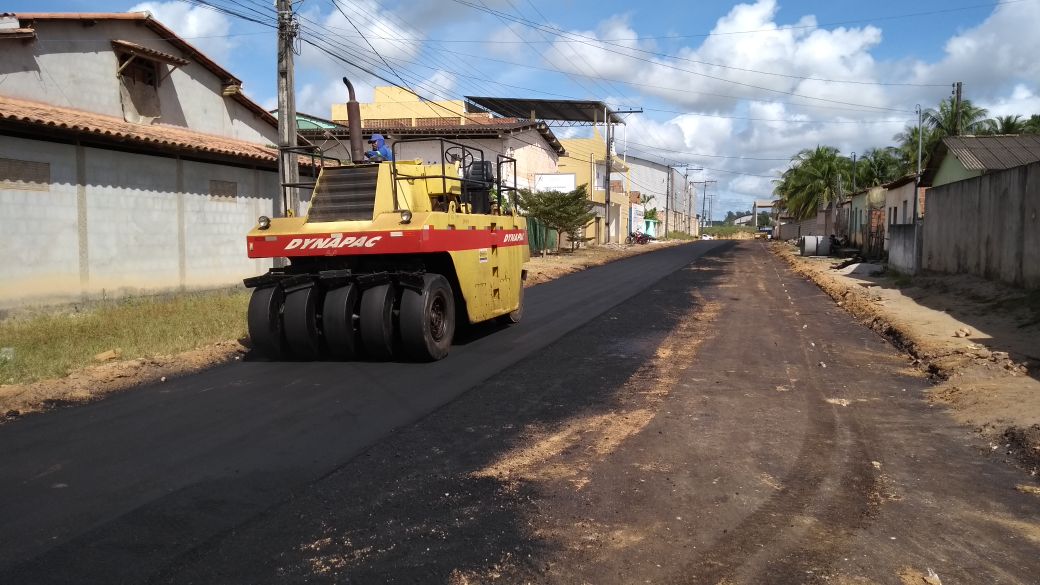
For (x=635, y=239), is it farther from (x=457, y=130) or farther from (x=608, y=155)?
(x=457, y=130)

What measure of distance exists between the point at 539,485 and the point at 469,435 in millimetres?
1281

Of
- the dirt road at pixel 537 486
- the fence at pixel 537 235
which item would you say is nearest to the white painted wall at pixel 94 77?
the dirt road at pixel 537 486

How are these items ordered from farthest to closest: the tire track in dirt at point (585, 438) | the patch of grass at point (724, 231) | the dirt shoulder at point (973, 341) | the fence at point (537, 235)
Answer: the patch of grass at point (724, 231) < the fence at point (537, 235) < the dirt shoulder at point (973, 341) < the tire track in dirt at point (585, 438)

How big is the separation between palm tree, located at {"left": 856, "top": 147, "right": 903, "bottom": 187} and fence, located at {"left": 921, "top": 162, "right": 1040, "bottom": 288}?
36.0m

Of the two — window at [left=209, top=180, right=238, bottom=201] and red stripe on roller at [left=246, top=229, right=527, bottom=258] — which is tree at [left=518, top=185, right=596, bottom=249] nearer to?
window at [left=209, top=180, right=238, bottom=201]

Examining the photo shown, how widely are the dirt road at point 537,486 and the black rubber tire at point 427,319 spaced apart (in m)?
0.43

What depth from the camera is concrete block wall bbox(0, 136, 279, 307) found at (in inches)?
492

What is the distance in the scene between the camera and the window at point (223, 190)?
55.4 ft

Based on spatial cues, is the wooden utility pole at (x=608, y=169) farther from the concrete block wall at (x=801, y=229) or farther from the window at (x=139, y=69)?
the window at (x=139, y=69)

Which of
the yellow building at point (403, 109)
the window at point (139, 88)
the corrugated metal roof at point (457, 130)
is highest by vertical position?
the yellow building at point (403, 109)

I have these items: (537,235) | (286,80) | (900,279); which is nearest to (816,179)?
(537,235)

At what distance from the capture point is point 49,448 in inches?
A: 227

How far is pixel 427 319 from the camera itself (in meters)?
8.94

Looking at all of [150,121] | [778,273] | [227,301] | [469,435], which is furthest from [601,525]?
[778,273]
